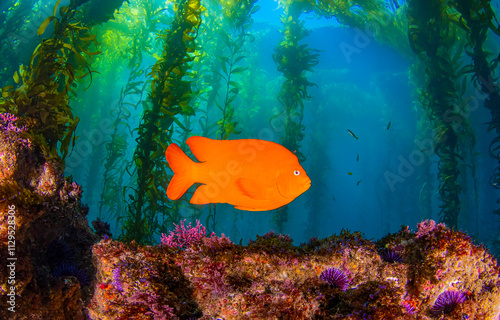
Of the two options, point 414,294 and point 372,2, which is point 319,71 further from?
point 414,294

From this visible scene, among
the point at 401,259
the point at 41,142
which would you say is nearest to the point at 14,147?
the point at 41,142

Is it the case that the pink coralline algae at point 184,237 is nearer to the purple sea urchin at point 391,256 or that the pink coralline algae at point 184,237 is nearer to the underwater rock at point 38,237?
the underwater rock at point 38,237

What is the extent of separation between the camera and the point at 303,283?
147cm

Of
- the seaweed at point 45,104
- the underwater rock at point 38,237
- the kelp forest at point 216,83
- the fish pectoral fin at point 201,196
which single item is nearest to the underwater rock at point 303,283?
the fish pectoral fin at point 201,196

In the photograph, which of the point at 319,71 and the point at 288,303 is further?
the point at 319,71

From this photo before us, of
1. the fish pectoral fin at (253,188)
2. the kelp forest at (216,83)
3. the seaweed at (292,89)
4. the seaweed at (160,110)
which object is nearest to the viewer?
the fish pectoral fin at (253,188)

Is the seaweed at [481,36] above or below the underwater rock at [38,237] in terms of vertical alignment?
above

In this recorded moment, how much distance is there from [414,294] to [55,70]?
4.40 meters

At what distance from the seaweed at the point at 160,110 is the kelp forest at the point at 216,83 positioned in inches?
1.1

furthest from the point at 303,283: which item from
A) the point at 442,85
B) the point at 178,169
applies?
the point at 442,85

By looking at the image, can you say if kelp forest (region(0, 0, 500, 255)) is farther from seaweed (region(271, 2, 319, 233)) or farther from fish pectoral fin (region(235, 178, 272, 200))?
fish pectoral fin (region(235, 178, 272, 200))

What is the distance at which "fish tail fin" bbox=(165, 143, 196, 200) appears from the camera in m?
1.74

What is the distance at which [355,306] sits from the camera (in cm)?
139

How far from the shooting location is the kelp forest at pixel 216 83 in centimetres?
350
